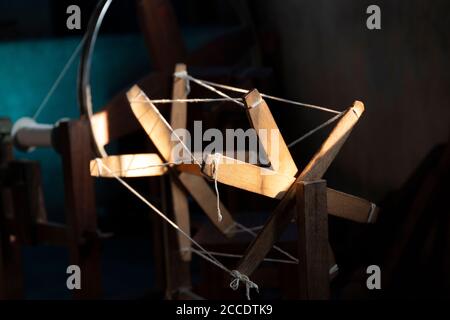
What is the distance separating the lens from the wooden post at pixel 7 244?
325 cm

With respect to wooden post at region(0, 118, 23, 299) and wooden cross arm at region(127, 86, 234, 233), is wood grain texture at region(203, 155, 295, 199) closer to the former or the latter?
wooden cross arm at region(127, 86, 234, 233)

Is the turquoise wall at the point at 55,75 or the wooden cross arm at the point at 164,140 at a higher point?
the turquoise wall at the point at 55,75

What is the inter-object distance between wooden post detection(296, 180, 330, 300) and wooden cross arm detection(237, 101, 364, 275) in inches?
1.5

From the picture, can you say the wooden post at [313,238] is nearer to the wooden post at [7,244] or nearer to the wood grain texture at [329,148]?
the wood grain texture at [329,148]

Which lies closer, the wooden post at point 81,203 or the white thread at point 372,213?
the white thread at point 372,213

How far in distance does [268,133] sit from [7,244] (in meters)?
1.71

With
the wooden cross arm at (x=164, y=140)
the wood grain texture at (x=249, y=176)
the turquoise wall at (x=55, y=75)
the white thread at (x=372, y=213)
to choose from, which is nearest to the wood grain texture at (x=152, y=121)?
the wooden cross arm at (x=164, y=140)

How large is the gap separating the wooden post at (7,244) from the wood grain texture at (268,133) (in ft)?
5.22

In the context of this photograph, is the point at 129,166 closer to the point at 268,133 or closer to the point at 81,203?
the point at 268,133

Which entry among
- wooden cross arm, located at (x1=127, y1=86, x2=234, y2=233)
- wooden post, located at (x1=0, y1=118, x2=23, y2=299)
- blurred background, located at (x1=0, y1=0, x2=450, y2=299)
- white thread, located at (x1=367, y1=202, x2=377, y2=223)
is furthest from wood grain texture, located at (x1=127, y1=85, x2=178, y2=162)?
wooden post, located at (x1=0, y1=118, x2=23, y2=299)

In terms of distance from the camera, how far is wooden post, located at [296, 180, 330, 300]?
1.90 meters
